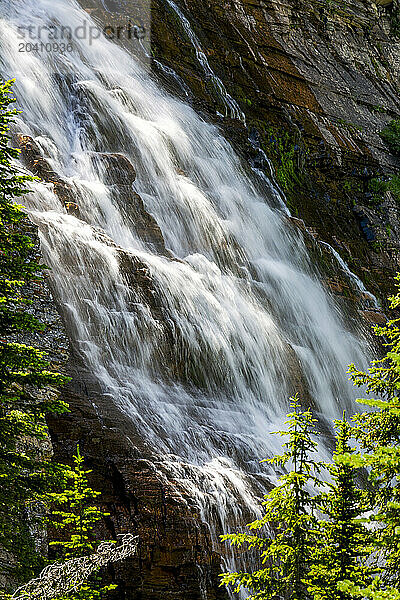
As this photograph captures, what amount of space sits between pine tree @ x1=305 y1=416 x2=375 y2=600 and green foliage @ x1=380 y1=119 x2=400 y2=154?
98.2 ft

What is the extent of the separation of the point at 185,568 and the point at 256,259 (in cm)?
1258

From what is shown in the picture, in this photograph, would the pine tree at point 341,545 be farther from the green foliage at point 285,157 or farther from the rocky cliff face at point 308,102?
the green foliage at point 285,157

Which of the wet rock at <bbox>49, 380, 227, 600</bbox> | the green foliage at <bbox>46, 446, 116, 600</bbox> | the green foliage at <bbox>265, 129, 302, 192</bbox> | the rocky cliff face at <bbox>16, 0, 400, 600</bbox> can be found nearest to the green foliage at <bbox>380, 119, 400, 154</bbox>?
the rocky cliff face at <bbox>16, 0, 400, 600</bbox>

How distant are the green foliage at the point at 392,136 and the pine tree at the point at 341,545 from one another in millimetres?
29918

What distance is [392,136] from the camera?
3403 cm

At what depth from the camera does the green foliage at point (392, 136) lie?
33.8 m

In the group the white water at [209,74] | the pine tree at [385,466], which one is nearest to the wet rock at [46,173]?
the pine tree at [385,466]

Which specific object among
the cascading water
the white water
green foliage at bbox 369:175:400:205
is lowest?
the cascading water

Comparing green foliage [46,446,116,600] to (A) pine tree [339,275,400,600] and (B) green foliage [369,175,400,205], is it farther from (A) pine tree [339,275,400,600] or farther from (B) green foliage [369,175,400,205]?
(B) green foliage [369,175,400,205]

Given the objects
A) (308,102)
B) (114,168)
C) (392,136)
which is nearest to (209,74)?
(308,102)

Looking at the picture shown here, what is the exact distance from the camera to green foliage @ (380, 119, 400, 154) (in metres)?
33.8

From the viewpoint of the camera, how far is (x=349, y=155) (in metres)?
31.1

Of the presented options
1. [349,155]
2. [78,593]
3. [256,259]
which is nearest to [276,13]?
[349,155]

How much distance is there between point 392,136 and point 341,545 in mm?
30829
